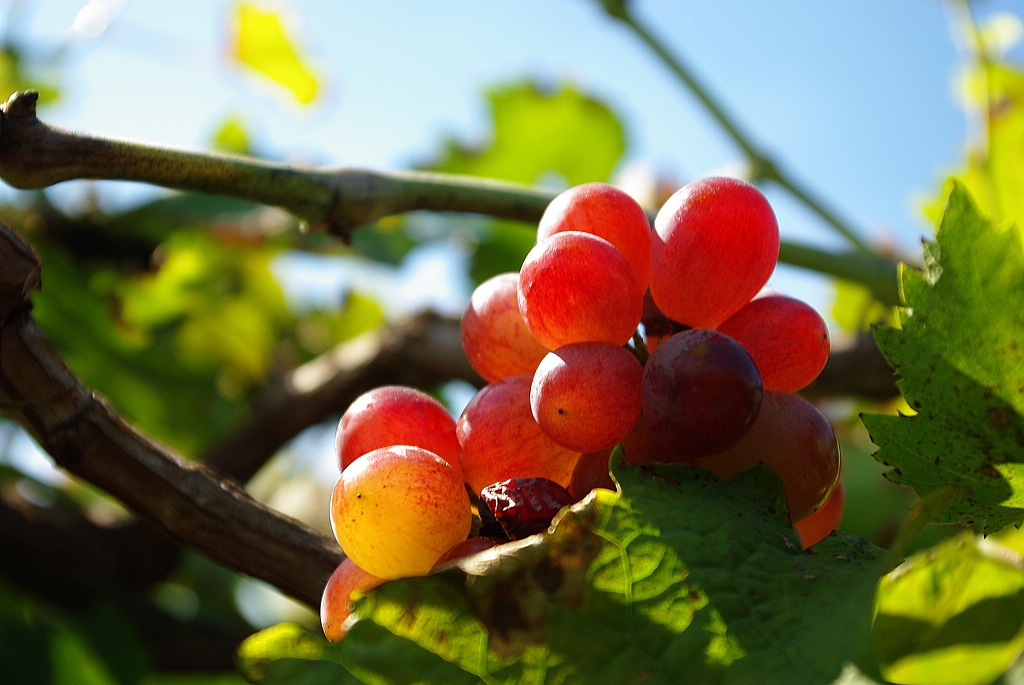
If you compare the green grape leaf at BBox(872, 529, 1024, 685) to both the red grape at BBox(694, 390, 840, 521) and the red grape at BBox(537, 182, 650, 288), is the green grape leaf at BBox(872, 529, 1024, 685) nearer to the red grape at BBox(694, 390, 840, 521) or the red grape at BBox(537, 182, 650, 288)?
the red grape at BBox(694, 390, 840, 521)

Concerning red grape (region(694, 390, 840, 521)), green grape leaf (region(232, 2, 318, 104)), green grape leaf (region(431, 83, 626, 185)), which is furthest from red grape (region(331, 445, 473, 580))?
green grape leaf (region(232, 2, 318, 104))

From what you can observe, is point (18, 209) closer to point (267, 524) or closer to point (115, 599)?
point (115, 599)

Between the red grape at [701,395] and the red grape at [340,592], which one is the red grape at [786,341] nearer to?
the red grape at [701,395]

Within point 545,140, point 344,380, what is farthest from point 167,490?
point 545,140

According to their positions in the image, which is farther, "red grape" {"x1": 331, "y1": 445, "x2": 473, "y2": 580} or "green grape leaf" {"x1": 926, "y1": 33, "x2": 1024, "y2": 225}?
"green grape leaf" {"x1": 926, "y1": 33, "x2": 1024, "y2": 225}

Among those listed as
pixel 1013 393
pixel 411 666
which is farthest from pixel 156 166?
pixel 1013 393

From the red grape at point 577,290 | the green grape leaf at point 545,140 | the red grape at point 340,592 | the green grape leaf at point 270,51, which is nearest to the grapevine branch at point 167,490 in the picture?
the red grape at point 340,592
